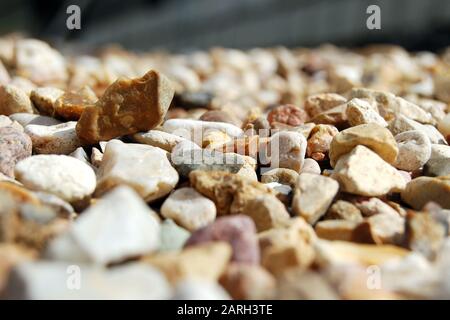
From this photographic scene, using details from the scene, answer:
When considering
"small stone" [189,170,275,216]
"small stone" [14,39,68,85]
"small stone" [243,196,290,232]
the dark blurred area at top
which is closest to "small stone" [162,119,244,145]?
"small stone" [189,170,275,216]

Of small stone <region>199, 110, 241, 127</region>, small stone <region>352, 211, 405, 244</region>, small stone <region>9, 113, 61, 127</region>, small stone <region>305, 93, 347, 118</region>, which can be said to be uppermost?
small stone <region>9, 113, 61, 127</region>

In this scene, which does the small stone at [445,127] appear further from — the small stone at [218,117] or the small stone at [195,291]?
the small stone at [195,291]

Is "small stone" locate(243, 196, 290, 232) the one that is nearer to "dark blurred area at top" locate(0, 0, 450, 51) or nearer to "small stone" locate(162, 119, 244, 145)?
"small stone" locate(162, 119, 244, 145)

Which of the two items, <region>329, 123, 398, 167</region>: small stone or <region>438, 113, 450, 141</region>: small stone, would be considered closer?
<region>329, 123, 398, 167</region>: small stone

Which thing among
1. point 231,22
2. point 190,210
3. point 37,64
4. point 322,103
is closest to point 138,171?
point 190,210
